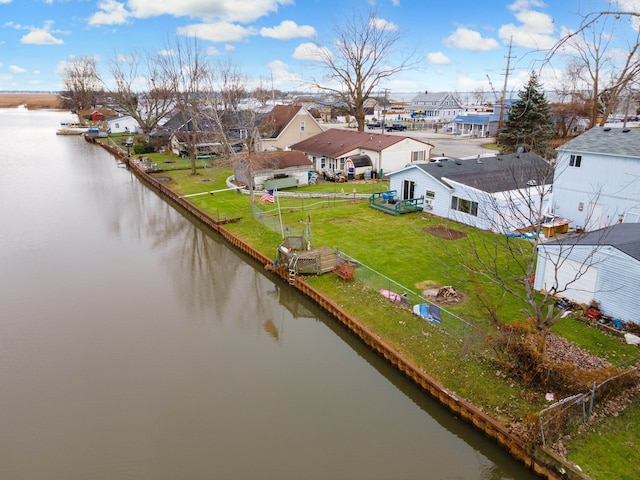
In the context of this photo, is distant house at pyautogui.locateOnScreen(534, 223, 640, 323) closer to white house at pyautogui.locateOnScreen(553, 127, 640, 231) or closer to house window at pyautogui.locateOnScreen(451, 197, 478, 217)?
white house at pyautogui.locateOnScreen(553, 127, 640, 231)

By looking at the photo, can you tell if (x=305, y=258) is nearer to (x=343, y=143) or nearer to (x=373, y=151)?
(x=373, y=151)

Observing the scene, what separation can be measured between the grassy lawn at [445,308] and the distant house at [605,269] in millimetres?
1234

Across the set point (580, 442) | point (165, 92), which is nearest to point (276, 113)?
point (165, 92)

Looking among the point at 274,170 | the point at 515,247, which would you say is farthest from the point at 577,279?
the point at 274,170

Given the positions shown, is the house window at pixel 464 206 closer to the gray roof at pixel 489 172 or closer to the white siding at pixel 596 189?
the gray roof at pixel 489 172

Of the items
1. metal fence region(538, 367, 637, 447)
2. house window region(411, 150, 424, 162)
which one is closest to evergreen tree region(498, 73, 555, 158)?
house window region(411, 150, 424, 162)

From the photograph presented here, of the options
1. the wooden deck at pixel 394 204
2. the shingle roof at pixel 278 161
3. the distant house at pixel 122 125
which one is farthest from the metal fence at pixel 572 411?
the distant house at pixel 122 125

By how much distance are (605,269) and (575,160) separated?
1115cm

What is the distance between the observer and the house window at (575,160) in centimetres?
2327

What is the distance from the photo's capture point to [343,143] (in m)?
40.6

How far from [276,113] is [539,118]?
97.3 ft

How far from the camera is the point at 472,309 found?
1576 cm

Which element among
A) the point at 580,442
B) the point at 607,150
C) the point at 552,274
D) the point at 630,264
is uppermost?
the point at 607,150

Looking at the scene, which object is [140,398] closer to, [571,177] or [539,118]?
[571,177]
